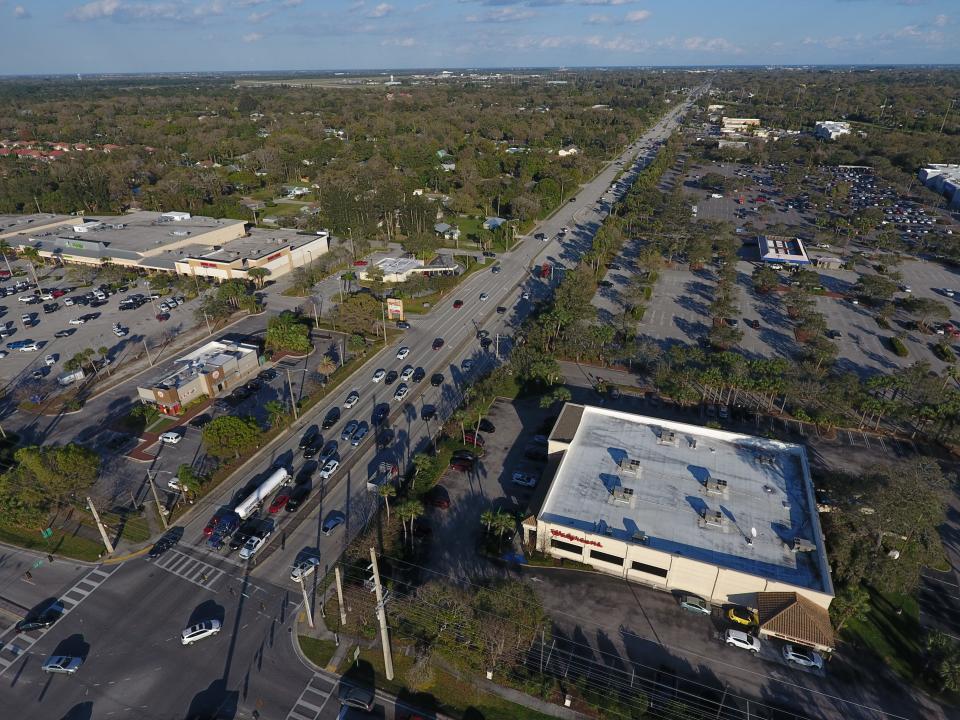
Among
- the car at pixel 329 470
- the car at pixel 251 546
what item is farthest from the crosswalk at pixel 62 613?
the car at pixel 329 470

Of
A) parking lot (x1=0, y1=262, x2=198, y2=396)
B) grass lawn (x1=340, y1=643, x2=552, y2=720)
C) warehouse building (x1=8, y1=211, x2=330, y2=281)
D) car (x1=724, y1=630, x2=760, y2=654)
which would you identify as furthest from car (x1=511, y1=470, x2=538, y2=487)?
warehouse building (x1=8, y1=211, x2=330, y2=281)

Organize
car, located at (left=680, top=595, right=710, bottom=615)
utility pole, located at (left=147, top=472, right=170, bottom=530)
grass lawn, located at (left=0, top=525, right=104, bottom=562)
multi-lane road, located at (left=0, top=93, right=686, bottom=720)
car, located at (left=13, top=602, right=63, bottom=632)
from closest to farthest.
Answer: multi-lane road, located at (left=0, top=93, right=686, bottom=720) → car, located at (left=13, top=602, right=63, bottom=632) → car, located at (left=680, top=595, right=710, bottom=615) → grass lawn, located at (left=0, top=525, right=104, bottom=562) → utility pole, located at (left=147, top=472, right=170, bottom=530)

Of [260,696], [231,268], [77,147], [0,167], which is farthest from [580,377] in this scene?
[77,147]

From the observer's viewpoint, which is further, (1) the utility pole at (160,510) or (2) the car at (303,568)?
(1) the utility pole at (160,510)

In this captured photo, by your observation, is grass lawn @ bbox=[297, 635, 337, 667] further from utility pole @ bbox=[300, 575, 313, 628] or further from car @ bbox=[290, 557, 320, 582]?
car @ bbox=[290, 557, 320, 582]

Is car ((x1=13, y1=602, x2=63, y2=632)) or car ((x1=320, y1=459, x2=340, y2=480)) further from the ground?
car ((x1=320, y1=459, x2=340, y2=480))

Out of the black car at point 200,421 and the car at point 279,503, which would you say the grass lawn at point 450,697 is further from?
the black car at point 200,421

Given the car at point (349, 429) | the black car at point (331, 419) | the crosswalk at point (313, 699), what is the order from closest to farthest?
1. the crosswalk at point (313, 699)
2. the car at point (349, 429)
3. the black car at point (331, 419)
